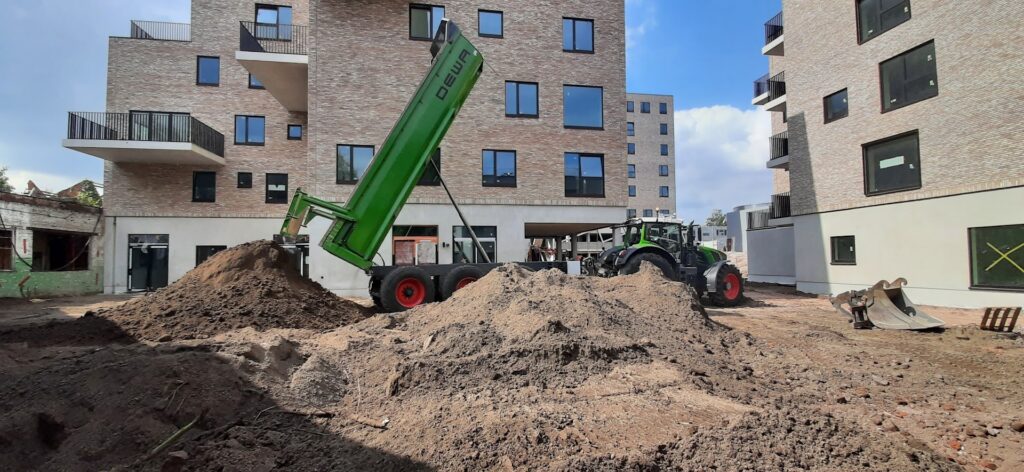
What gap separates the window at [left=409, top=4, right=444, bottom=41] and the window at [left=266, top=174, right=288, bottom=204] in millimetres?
9866

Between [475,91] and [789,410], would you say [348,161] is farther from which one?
[789,410]

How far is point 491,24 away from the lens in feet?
63.7

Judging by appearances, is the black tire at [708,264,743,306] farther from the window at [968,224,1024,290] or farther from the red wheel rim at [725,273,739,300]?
the window at [968,224,1024,290]

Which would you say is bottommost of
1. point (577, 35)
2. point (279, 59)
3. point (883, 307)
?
point (883, 307)

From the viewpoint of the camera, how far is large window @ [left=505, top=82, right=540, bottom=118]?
19250 mm

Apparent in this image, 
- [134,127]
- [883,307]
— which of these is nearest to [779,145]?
[883,307]

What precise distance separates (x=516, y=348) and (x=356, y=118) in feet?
48.8

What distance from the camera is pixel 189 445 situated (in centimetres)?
362

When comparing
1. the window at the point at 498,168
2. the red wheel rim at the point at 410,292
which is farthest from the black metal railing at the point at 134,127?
the red wheel rim at the point at 410,292

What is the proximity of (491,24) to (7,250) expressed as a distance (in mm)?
19368

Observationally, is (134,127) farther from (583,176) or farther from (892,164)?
(892,164)

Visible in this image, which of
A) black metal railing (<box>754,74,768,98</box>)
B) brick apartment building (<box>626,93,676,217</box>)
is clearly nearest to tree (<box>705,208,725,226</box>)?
brick apartment building (<box>626,93,676,217</box>)

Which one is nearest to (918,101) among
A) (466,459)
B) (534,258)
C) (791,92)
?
(791,92)

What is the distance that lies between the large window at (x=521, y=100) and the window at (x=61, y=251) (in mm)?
18594
